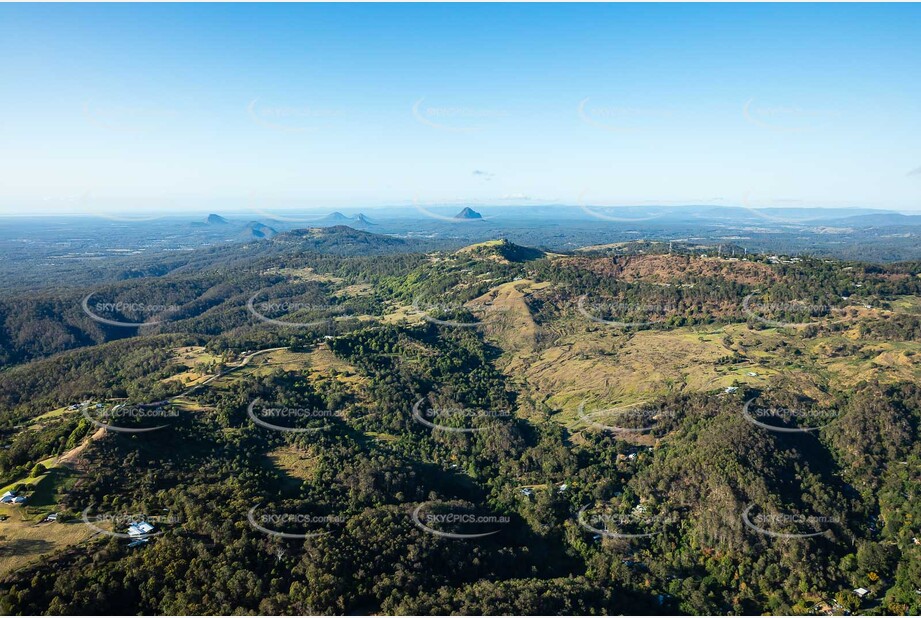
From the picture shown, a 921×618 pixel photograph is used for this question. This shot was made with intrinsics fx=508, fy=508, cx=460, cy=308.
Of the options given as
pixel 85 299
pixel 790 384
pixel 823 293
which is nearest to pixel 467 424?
pixel 790 384

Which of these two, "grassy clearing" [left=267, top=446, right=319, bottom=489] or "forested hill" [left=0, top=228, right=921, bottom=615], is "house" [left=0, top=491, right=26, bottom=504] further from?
"grassy clearing" [left=267, top=446, right=319, bottom=489]

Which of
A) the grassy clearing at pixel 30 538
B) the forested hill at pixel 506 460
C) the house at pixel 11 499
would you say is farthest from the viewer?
the house at pixel 11 499

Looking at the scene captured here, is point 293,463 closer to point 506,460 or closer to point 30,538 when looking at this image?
point 30,538

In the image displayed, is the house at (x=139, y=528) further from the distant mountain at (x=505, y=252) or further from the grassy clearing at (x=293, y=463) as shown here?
the distant mountain at (x=505, y=252)

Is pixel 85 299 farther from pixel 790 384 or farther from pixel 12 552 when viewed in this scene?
pixel 790 384

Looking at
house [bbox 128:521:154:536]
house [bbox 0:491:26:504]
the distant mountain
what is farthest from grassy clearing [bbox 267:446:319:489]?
the distant mountain

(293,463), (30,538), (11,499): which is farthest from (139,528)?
(293,463)

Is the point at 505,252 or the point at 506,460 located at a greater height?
the point at 505,252

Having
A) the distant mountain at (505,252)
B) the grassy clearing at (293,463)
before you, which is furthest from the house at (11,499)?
the distant mountain at (505,252)

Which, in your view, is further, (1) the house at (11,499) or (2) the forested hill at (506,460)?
(1) the house at (11,499)

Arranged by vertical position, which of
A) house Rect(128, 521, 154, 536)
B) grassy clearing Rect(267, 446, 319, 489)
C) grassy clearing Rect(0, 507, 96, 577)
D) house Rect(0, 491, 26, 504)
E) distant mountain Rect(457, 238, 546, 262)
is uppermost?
distant mountain Rect(457, 238, 546, 262)

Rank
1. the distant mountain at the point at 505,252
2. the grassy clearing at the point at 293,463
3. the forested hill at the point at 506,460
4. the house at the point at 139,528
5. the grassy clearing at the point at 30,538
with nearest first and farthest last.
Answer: the grassy clearing at the point at 30,538
the forested hill at the point at 506,460
the house at the point at 139,528
the grassy clearing at the point at 293,463
the distant mountain at the point at 505,252
